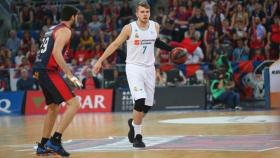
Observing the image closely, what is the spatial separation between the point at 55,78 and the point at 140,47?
1.58 meters

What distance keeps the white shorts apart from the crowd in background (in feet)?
38.9

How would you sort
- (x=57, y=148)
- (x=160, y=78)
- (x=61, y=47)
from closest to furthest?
(x=57, y=148), (x=61, y=47), (x=160, y=78)

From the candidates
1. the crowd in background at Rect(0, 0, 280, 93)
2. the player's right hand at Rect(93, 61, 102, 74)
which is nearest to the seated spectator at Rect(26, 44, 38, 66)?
the crowd in background at Rect(0, 0, 280, 93)

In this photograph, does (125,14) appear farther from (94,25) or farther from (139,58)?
(139,58)

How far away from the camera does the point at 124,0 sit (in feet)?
91.0

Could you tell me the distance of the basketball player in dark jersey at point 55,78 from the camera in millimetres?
9680

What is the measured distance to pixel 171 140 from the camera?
11172 millimetres

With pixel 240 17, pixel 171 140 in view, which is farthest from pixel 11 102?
pixel 171 140

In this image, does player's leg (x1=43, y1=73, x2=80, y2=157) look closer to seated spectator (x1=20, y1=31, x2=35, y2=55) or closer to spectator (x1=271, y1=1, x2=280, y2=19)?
spectator (x1=271, y1=1, x2=280, y2=19)

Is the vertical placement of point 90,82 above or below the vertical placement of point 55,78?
below

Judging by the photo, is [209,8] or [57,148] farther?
[209,8]

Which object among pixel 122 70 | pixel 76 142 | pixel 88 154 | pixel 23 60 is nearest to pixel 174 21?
pixel 122 70

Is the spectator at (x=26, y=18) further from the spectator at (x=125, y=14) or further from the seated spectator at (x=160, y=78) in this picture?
the seated spectator at (x=160, y=78)

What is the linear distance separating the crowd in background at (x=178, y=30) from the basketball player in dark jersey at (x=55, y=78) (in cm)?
1292
